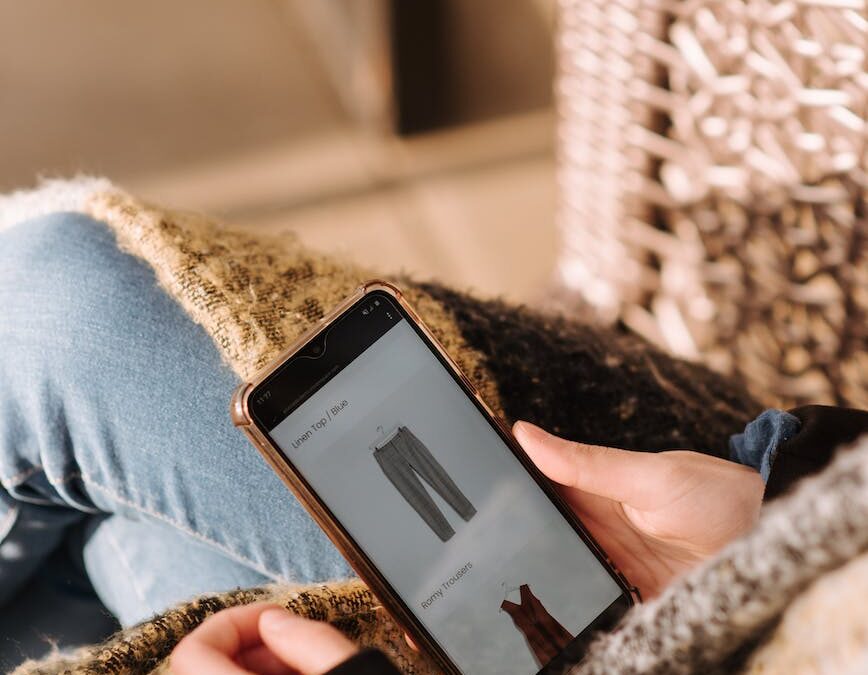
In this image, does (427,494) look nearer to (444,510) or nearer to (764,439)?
(444,510)

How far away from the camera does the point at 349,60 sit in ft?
4.57

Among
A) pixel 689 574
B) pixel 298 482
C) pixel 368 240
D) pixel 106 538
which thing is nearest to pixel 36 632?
pixel 106 538

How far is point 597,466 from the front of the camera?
1.61 feet

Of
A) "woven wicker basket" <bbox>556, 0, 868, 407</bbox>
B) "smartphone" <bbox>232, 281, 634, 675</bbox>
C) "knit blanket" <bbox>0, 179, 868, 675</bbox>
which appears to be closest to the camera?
A: "knit blanket" <bbox>0, 179, 868, 675</bbox>

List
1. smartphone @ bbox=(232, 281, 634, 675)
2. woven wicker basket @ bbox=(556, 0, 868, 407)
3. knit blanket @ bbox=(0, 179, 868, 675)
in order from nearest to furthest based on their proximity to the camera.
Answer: knit blanket @ bbox=(0, 179, 868, 675) → smartphone @ bbox=(232, 281, 634, 675) → woven wicker basket @ bbox=(556, 0, 868, 407)

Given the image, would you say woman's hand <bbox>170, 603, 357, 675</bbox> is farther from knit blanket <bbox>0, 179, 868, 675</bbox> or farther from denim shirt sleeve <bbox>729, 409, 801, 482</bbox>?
denim shirt sleeve <bbox>729, 409, 801, 482</bbox>

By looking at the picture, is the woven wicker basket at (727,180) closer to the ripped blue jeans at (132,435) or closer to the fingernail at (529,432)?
the fingernail at (529,432)

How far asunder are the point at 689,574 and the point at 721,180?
0.51 meters

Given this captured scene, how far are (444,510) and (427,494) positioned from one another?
14 millimetres

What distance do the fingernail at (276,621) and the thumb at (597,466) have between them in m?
0.18

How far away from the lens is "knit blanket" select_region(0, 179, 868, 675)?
34 centimetres

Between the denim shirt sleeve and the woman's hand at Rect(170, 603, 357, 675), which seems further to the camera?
the denim shirt sleeve

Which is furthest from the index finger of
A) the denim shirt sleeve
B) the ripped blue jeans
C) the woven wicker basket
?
the woven wicker basket

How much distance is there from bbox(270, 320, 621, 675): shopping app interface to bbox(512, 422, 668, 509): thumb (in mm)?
22
